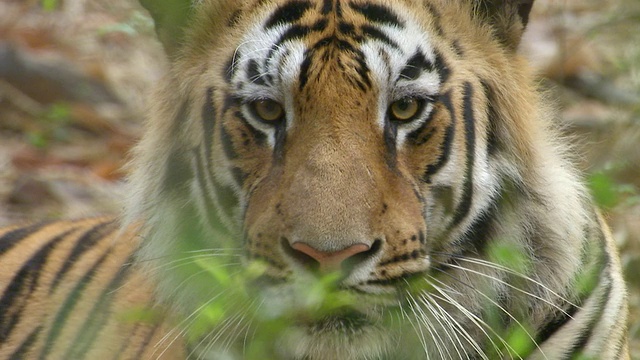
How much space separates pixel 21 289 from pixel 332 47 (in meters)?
1.77

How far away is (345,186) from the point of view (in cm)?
235

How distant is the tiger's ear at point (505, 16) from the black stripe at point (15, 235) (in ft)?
6.49

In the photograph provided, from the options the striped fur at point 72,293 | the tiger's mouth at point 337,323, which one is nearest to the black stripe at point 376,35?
the tiger's mouth at point 337,323

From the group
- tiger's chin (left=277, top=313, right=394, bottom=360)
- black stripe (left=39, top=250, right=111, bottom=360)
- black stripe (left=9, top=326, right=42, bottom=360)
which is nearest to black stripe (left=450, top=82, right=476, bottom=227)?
tiger's chin (left=277, top=313, right=394, bottom=360)

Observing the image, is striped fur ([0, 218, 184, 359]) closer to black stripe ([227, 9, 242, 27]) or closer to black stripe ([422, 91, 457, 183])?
black stripe ([227, 9, 242, 27])

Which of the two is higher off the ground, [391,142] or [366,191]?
[391,142]

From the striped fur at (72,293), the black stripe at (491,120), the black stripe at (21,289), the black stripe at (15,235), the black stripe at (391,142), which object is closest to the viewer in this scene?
the black stripe at (391,142)

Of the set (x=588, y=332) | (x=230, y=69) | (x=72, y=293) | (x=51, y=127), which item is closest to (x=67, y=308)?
(x=72, y=293)

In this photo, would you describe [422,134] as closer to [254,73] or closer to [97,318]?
[254,73]

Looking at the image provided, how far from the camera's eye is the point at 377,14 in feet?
8.66

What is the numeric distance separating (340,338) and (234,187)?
1.55 feet

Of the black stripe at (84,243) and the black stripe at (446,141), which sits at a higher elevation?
the black stripe at (446,141)

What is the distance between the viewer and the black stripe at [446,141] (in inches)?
101

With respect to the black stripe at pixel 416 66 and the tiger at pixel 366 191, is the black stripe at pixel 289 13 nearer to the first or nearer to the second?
the tiger at pixel 366 191
